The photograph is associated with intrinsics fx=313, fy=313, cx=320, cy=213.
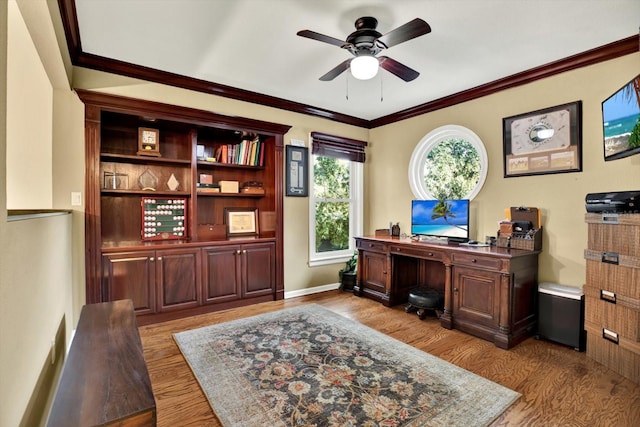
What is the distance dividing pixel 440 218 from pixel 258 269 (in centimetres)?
231

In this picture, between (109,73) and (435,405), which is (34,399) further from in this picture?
(109,73)

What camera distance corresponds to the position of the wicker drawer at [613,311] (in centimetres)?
219

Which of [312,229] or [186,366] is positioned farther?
[312,229]

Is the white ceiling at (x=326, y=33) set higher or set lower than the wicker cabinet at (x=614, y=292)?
higher

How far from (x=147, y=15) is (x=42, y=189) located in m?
1.74

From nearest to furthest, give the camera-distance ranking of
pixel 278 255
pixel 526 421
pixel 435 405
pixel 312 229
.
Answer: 1. pixel 526 421
2. pixel 435 405
3. pixel 278 255
4. pixel 312 229

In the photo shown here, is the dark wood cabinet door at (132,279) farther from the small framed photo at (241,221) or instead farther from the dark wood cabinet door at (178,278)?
the small framed photo at (241,221)

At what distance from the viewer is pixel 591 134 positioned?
111 inches

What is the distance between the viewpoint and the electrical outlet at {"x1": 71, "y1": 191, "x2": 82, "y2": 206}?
285cm

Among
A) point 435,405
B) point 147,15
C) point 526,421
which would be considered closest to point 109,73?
point 147,15

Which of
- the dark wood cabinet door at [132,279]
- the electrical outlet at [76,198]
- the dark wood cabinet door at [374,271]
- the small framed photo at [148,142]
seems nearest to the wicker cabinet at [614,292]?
the dark wood cabinet door at [374,271]

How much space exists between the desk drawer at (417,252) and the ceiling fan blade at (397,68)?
176cm

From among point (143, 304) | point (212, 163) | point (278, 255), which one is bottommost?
point (143, 304)

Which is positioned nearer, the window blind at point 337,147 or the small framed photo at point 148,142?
the small framed photo at point 148,142
